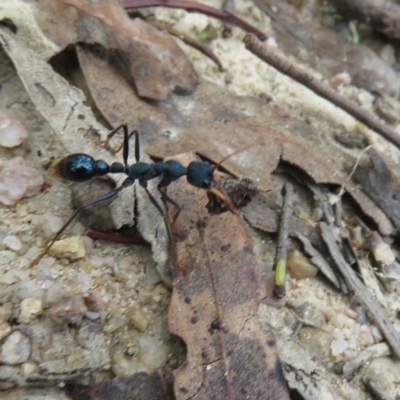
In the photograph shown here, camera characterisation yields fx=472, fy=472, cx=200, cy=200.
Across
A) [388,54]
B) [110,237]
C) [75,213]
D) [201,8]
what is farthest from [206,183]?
[388,54]

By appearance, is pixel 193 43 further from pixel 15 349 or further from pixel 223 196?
pixel 15 349

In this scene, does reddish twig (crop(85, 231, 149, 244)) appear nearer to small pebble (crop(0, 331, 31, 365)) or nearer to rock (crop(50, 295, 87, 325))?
rock (crop(50, 295, 87, 325))

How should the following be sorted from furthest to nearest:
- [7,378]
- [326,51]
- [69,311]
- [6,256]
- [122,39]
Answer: [326,51] → [122,39] → [6,256] → [69,311] → [7,378]

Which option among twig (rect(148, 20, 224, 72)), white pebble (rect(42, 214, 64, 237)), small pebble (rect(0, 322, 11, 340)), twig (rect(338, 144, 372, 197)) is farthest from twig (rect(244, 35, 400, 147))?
small pebble (rect(0, 322, 11, 340))

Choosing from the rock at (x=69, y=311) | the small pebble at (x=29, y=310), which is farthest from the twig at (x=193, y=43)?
the small pebble at (x=29, y=310)

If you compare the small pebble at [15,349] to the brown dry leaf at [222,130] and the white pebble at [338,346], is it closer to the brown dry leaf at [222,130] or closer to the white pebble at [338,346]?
the brown dry leaf at [222,130]

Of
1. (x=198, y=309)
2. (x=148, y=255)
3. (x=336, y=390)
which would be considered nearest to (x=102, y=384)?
(x=198, y=309)
